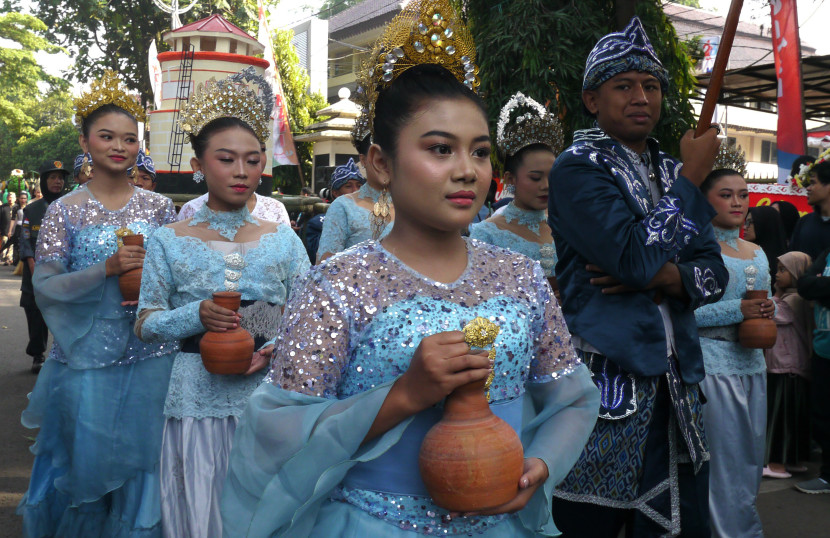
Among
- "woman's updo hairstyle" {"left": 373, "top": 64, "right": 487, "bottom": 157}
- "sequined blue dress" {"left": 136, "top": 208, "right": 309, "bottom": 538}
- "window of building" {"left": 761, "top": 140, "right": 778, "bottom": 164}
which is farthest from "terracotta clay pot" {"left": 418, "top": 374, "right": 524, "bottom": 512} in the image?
"window of building" {"left": 761, "top": 140, "right": 778, "bottom": 164}

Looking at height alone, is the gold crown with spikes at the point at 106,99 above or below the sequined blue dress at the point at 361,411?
above

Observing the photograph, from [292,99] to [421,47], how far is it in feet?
104

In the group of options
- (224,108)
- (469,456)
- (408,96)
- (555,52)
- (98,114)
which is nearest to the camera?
(469,456)

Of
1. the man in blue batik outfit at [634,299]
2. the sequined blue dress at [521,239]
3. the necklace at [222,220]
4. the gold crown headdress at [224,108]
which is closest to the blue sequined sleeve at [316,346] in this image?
the man in blue batik outfit at [634,299]

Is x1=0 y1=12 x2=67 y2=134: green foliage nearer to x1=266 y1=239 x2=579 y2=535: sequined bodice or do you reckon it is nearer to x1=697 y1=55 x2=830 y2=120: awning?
x1=697 y1=55 x2=830 y2=120: awning

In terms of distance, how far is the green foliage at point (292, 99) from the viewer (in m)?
32.0

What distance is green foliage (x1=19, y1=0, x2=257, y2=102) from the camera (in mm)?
28328

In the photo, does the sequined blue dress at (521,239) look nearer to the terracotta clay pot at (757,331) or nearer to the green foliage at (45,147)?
the terracotta clay pot at (757,331)

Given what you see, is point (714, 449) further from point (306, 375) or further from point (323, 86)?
point (323, 86)

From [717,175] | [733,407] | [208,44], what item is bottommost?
[733,407]

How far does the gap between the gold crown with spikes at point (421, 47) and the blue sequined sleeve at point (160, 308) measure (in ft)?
5.92

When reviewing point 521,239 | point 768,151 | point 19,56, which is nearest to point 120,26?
point 19,56

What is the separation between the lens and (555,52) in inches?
278

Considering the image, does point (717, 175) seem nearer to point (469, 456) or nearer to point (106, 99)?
point (106, 99)
